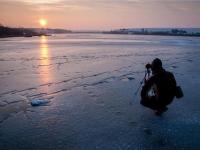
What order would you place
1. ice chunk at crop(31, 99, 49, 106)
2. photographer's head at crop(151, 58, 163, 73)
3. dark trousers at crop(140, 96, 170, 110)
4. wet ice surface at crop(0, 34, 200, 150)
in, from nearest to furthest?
wet ice surface at crop(0, 34, 200, 150) < photographer's head at crop(151, 58, 163, 73) < dark trousers at crop(140, 96, 170, 110) < ice chunk at crop(31, 99, 49, 106)

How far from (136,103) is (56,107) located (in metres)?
2.16

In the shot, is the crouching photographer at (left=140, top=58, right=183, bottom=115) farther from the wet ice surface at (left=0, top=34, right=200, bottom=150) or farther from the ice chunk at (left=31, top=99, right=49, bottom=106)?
the ice chunk at (left=31, top=99, right=49, bottom=106)

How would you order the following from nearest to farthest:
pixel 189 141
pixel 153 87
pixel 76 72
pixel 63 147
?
pixel 63 147
pixel 189 141
pixel 153 87
pixel 76 72

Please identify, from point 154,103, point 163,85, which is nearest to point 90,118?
point 154,103

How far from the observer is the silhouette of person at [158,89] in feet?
19.6

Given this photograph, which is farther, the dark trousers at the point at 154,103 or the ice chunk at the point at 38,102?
the ice chunk at the point at 38,102

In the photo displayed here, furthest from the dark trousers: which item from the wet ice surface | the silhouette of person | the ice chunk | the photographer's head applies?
the ice chunk

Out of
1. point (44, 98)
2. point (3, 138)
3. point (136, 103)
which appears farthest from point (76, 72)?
point (3, 138)

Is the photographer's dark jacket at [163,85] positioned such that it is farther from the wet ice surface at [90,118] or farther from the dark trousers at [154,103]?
the wet ice surface at [90,118]

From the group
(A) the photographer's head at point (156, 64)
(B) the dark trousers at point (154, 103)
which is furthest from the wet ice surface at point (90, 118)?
(A) the photographer's head at point (156, 64)

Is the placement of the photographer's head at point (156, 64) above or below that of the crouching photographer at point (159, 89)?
above

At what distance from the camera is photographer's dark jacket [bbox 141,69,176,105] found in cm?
598

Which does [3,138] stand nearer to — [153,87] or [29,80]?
[153,87]

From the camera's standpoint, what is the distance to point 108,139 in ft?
16.2
